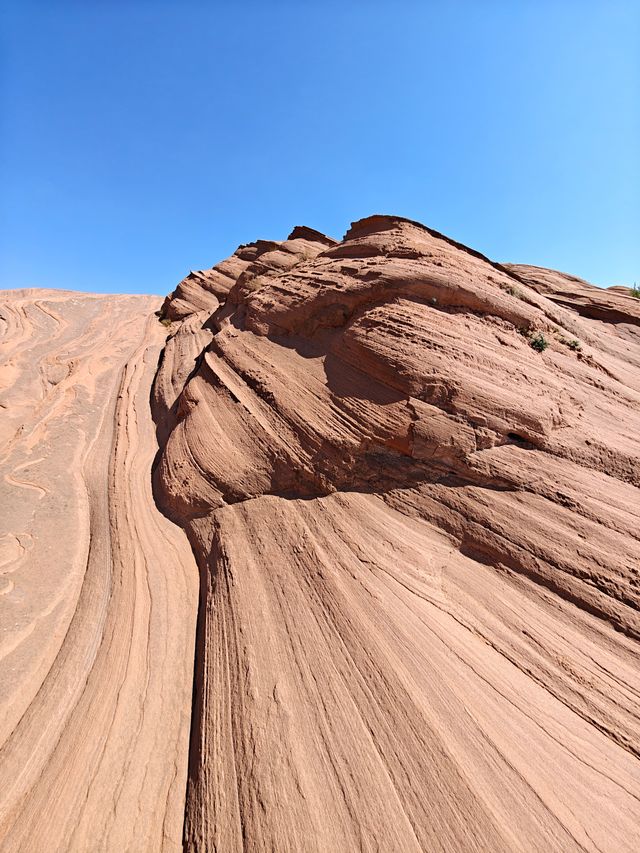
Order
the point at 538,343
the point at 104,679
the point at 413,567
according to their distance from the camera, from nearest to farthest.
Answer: the point at 104,679 < the point at 413,567 < the point at 538,343

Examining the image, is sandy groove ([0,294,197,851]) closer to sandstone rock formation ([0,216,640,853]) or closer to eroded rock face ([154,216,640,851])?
sandstone rock formation ([0,216,640,853])

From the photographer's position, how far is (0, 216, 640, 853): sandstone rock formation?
252 cm

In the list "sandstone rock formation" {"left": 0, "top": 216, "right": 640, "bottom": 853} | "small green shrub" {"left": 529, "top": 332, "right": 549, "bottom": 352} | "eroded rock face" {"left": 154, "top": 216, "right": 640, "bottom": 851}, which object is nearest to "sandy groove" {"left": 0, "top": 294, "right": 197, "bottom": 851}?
"sandstone rock formation" {"left": 0, "top": 216, "right": 640, "bottom": 853}

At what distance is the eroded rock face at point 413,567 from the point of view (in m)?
2.45

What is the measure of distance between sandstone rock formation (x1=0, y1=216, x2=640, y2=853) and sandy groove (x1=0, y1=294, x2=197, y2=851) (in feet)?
0.07

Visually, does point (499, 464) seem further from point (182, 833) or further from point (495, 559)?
point (182, 833)

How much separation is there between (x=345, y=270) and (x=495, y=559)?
5771mm

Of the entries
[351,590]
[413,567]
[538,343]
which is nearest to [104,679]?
[351,590]

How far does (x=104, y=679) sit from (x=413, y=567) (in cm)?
329

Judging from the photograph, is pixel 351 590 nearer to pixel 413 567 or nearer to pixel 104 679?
pixel 413 567

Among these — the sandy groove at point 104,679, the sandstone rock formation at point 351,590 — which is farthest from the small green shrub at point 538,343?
→ the sandy groove at point 104,679

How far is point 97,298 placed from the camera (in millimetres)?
23469

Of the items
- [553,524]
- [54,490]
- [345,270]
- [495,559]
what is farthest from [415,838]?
[345,270]

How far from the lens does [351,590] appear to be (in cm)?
372
